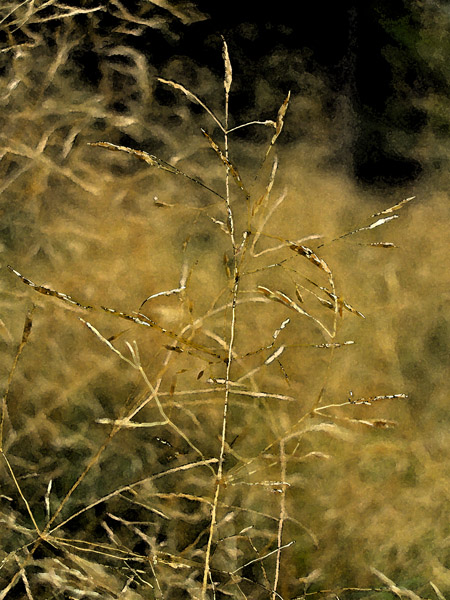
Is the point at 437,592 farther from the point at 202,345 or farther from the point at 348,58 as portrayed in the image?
the point at 348,58

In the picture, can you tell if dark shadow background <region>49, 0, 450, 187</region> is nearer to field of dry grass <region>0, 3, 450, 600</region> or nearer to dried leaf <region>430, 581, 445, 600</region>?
field of dry grass <region>0, 3, 450, 600</region>

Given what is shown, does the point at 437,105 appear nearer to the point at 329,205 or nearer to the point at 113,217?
the point at 329,205

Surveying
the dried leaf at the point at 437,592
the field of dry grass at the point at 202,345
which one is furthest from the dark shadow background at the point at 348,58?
the dried leaf at the point at 437,592

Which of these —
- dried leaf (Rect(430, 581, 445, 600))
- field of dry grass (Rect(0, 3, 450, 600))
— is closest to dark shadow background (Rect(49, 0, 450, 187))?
field of dry grass (Rect(0, 3, 450, 600))

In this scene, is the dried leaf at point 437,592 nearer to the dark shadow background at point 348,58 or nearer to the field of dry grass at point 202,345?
the field of dry grass at point 202,345

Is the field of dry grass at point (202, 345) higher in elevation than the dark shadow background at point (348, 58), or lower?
lower

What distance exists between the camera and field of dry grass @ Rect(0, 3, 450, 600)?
797 mm

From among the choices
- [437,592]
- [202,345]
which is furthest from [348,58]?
[437,592]

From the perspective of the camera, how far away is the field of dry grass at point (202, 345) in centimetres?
80

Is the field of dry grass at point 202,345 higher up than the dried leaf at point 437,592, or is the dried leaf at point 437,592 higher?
the field of dry grass at point 202,345

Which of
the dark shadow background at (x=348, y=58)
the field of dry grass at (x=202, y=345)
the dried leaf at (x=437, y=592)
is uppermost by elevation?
the dark shadow background at (x=348, y=58)

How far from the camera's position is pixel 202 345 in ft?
2.59

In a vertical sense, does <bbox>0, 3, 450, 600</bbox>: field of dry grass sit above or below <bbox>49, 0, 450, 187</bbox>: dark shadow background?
below

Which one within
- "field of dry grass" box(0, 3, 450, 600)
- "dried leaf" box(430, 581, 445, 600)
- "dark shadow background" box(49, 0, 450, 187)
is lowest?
"dried leaf" box(430, 581, 445, 600)
